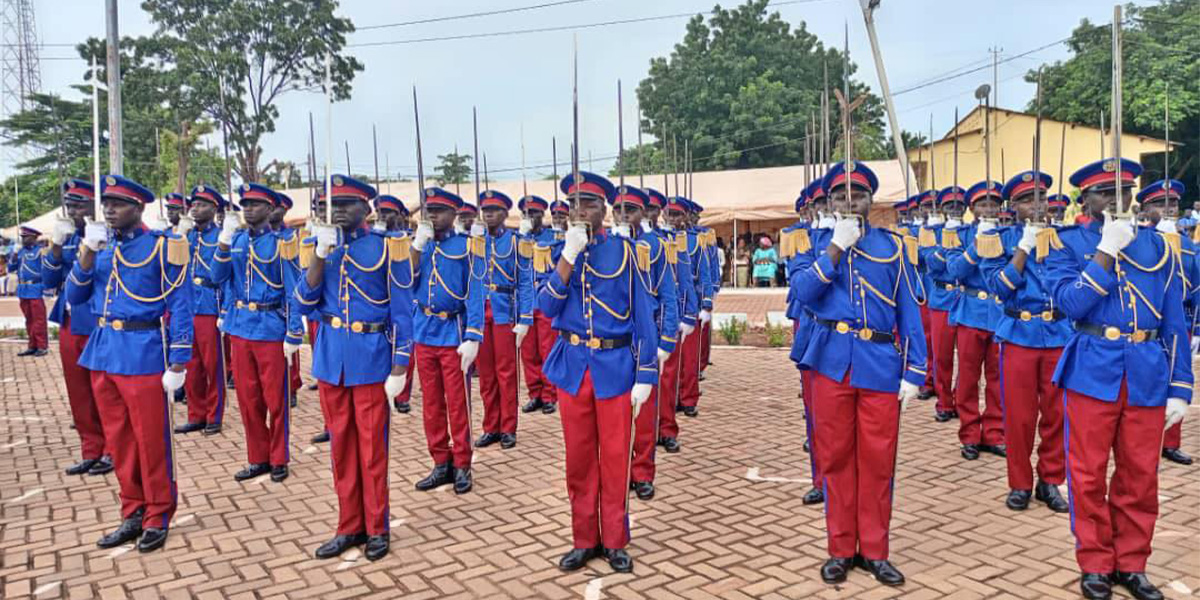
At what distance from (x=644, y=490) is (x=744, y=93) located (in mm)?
32863

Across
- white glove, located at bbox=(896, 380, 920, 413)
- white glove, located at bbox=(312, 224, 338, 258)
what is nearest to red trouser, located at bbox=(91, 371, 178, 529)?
white glove, located at bbox=(312, 224, 338, 258)

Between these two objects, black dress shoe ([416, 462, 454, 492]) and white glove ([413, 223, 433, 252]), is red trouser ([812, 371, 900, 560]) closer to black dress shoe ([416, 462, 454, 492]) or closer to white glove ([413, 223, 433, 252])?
white glove ([413, 223, 433, 252])

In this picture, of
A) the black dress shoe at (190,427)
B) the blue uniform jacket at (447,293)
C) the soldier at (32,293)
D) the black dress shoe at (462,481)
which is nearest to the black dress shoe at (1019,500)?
the black dress shoe at (462,481)

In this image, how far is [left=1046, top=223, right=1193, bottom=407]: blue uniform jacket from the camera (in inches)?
161

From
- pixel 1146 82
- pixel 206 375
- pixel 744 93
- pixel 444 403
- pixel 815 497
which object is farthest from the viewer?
pixel 744 93

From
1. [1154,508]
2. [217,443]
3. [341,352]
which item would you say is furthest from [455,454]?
[1154,508]

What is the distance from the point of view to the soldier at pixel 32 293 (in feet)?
41.4

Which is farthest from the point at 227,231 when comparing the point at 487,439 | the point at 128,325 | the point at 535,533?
the point at 535,533

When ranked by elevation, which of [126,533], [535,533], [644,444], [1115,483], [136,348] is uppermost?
[136,348]

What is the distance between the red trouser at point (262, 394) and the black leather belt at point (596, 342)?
110 inches

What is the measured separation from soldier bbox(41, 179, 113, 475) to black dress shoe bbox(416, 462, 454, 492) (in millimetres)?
2235

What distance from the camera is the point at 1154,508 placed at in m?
4.13

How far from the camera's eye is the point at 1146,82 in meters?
29.1

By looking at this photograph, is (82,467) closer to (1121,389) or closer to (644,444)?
(644,444)
